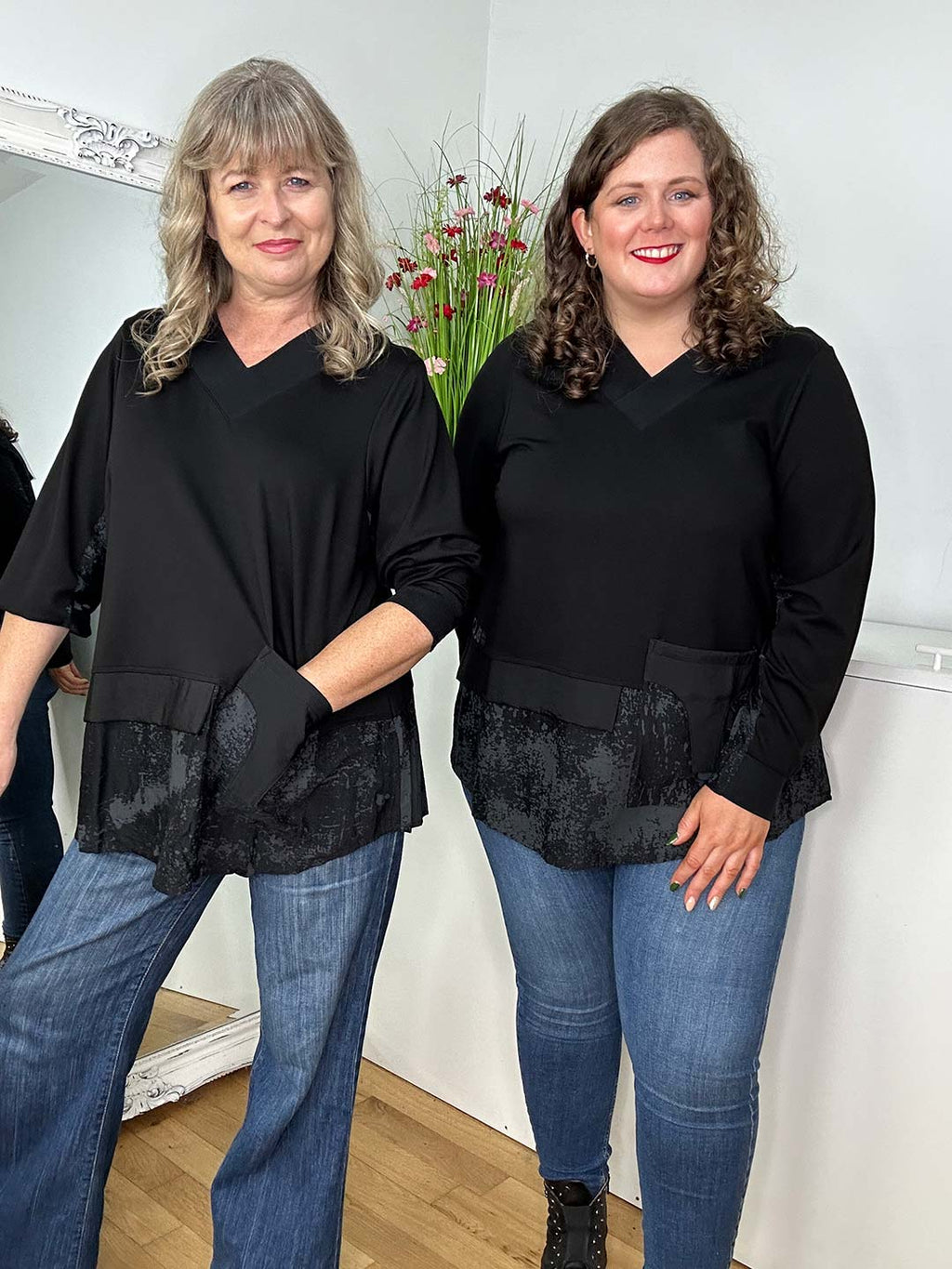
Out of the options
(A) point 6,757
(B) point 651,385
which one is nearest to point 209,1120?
(A) point 6,757

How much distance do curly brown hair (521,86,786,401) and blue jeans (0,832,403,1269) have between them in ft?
2.18

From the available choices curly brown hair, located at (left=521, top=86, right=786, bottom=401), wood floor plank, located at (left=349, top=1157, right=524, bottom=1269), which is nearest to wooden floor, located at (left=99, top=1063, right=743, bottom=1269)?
wood floor plank, located at (left=349, top=1157, right=524, bottom=1269)

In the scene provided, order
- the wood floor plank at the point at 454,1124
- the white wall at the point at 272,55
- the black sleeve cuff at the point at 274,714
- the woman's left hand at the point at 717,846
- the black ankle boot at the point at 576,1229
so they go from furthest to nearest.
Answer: the wood floor plank at the point at 454,1124 → the white wall at the point at 272,55 → the black ankle boot at the point at 576,1229 → the woman's left hand at the point at 717,846 → the black sleeve cuff at the point at 274,714

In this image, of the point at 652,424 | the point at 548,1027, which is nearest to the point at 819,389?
the point at 652,424

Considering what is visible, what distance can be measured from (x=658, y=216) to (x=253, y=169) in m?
0.47

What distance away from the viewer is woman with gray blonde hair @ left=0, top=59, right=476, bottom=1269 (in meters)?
1.32

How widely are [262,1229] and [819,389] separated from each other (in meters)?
1.24

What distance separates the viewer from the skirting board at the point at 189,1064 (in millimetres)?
2164

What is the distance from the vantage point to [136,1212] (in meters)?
1.92

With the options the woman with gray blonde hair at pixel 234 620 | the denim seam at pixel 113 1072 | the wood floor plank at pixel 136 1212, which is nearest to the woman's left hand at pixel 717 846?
the woman with gray blonde hair at pixel 234 620

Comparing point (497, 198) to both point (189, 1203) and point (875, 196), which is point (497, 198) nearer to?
point (875, 196)

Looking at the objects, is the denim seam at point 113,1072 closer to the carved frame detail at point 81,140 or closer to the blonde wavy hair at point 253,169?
the blonde wavy hair at point 253,169

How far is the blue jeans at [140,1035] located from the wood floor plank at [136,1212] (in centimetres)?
41

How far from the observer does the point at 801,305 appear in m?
2.33
